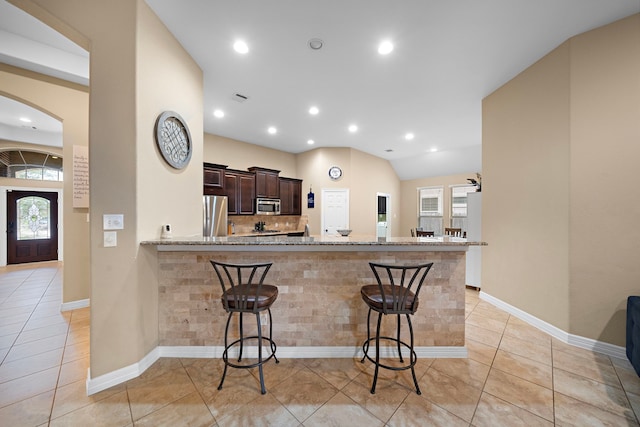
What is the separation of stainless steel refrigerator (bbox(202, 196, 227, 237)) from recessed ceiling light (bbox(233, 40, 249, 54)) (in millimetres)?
2225

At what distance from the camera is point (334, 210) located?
20.2 feet

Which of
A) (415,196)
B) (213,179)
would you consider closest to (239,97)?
(213,179)

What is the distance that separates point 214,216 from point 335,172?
3465mm

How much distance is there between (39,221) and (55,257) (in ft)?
3.53

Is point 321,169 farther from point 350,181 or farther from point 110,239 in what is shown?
point 110,239

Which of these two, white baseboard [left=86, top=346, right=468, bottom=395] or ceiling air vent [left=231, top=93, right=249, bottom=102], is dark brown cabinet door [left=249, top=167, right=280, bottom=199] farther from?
white baseboard [left=86, top=346, right=468, bottom=395]

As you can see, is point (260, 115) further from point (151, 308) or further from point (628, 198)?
point (628, 198)

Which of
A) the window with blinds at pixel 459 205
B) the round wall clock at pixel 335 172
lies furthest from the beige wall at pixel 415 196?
the round wall clock at pixel 335 172

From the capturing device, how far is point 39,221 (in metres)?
6.16

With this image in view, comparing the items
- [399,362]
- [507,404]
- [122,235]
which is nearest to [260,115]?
[122,235]

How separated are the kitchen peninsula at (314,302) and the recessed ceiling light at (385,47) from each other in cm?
214

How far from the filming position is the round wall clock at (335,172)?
20.3 ft

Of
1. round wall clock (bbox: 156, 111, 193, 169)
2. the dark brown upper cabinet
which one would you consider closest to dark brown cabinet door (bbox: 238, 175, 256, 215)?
the dark brown upper cabinet

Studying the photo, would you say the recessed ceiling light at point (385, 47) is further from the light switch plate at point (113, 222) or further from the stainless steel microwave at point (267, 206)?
the stainless steel microwave at point (267, 206)
